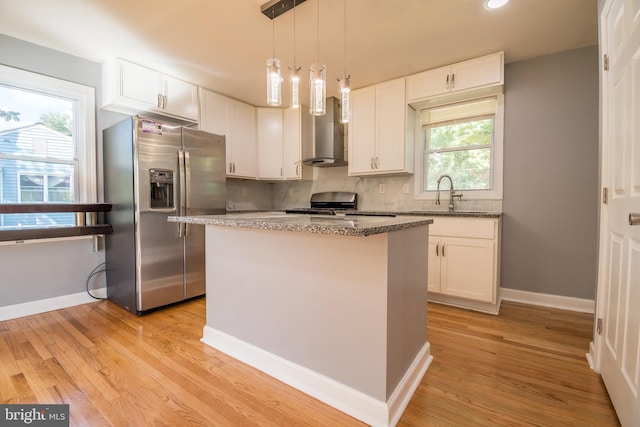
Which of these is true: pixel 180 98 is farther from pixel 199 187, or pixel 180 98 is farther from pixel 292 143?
pixel 292 143

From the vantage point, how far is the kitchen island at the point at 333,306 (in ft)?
4.13

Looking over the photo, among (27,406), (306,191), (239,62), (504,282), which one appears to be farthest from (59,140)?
(504,282)

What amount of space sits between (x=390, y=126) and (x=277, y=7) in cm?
171

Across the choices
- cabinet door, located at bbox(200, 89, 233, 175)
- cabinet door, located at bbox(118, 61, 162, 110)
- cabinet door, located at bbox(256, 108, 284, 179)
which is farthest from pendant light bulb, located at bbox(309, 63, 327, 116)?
cabinet door, located at bbox(256, 108, 284, 179)

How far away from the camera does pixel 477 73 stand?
2.67 m

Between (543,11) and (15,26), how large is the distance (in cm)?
413

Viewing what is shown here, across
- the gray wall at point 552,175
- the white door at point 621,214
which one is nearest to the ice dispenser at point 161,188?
the white door at point 621,214

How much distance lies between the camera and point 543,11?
6.77ft

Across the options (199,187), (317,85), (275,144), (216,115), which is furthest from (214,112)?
(317,85)

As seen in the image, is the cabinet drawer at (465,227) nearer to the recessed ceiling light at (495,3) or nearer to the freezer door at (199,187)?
the recessed ceiling light at (495,3)

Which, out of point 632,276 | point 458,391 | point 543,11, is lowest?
point 458,391

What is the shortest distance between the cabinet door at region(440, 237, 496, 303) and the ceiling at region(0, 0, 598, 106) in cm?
179

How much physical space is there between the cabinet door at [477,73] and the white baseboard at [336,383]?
7.93 ft

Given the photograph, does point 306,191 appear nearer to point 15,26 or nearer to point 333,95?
point 333,95
